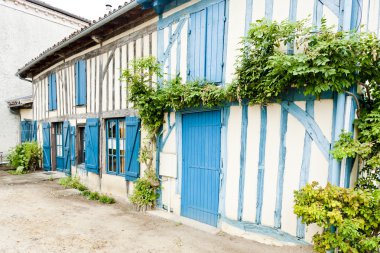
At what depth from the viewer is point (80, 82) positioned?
24.9 feet

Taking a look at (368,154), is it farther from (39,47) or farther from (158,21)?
(39,47)

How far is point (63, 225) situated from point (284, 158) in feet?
13.2

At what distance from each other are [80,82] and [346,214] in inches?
296

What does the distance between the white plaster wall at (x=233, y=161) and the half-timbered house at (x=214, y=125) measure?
16 millimetres

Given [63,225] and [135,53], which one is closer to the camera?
[63,225]

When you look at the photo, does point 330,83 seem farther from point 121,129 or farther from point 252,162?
point 121,129

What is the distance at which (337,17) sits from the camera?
2.95 m

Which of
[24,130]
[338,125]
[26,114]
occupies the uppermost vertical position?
[338,125]

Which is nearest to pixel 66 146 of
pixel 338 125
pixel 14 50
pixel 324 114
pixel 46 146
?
pixel 46 146

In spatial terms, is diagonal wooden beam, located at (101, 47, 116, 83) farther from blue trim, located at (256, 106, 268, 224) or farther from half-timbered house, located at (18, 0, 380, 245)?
blue trim, located at (256, 106, 268, 224)

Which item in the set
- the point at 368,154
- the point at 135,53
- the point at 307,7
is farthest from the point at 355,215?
the point at 135,53

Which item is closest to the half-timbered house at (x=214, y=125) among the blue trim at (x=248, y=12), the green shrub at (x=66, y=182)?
the blue trim at (x=248, y=12)

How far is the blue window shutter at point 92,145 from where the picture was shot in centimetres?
687

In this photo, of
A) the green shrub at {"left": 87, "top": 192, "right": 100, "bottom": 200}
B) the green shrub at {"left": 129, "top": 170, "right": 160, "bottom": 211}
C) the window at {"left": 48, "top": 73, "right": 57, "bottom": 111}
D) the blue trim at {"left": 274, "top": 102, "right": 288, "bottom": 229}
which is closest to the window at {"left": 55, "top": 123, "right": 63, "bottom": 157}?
the window at {"left": 48, "top": 73, "right": 57, "bottom": 111}
